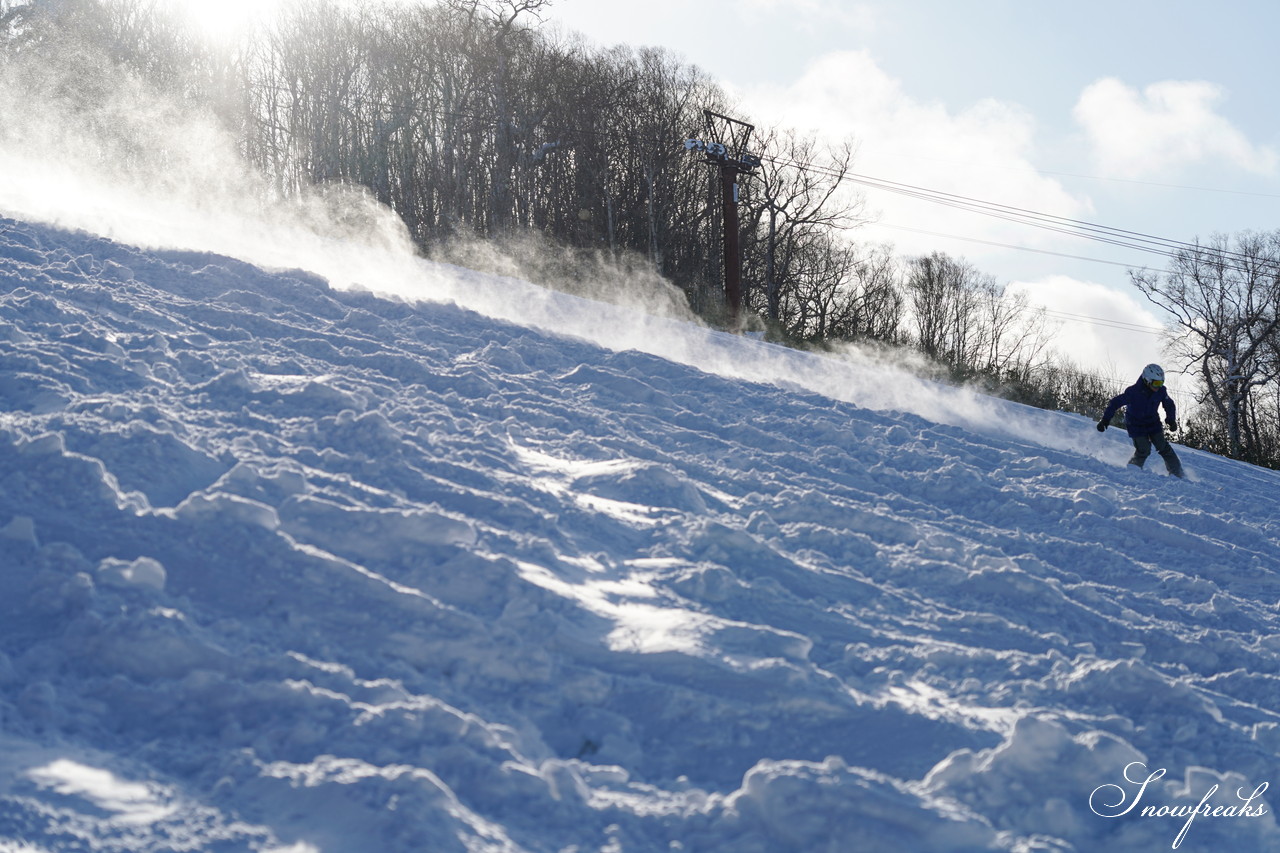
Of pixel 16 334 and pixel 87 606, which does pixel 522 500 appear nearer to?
pixel 87 606

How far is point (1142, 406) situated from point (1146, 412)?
0.08m

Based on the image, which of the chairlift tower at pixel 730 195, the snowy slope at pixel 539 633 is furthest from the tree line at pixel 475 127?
the snowy slope at pixel 539 633

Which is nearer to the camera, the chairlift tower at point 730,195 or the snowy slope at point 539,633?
the snowy slope at point 539,633

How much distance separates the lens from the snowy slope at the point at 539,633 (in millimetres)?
2574

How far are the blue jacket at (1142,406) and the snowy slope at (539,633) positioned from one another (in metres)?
3.80

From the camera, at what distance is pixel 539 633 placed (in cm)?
338

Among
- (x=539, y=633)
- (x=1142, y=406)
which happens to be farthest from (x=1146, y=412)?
(x=539, y=633)

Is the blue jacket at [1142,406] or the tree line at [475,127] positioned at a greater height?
the tree line at [475,127]

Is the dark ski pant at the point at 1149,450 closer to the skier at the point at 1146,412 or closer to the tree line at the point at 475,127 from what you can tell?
the skier at the point at 1146,412

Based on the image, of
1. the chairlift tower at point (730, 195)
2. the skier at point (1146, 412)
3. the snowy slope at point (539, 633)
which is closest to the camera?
the snowy slope at point (539, 633)

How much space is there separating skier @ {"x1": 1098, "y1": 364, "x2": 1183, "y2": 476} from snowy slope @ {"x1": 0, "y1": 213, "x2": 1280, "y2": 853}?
12.5 feet

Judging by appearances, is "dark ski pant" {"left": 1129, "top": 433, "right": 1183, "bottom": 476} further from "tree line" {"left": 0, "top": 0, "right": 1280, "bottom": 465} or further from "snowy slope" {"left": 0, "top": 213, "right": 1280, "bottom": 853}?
"tree line" {"left": 0, "top": 0, "right": 1280, "bottom": 465}

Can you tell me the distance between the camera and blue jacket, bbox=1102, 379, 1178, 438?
10.1 metres

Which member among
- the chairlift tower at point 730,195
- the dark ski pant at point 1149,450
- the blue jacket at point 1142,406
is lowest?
the dark ski pant at point 1149,450
